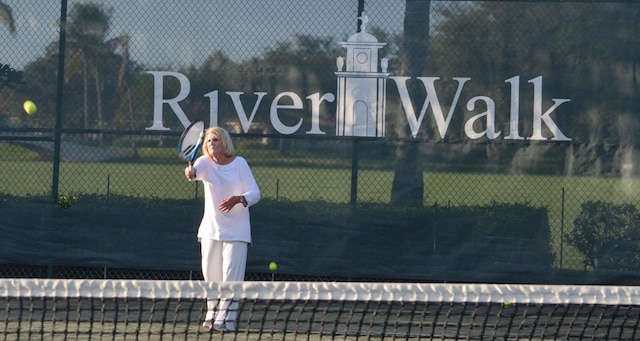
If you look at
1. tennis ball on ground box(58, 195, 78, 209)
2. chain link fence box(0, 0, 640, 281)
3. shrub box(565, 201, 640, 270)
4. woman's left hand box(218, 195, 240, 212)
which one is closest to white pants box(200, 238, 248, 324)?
woman's left hand box(218, 195, 240, 212)

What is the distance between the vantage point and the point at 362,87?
268 inches

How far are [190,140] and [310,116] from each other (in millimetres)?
1322

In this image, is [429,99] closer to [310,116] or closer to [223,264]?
[310,116]

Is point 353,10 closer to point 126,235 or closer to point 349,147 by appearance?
point 349,147

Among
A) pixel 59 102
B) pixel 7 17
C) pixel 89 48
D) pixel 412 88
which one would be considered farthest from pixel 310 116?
pixel 7 17

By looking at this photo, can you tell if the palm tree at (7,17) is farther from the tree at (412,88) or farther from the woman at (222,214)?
the tree at (412,88)

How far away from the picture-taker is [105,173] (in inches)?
273

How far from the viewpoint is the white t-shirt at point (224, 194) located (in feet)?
17.7

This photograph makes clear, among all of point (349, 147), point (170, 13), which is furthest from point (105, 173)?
point (349, 147)

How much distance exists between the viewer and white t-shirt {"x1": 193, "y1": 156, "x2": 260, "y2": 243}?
5.40m

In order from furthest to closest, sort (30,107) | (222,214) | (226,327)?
(30,107) < (222,214) < (226,327)

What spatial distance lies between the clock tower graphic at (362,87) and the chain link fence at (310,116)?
1.3 inches

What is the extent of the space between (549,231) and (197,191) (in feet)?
7.44

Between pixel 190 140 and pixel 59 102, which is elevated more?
pixel 59 102
